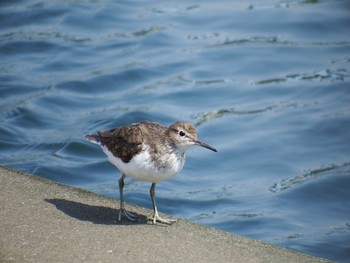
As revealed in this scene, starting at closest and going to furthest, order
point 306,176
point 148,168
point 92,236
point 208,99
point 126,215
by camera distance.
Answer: point 92,236, point 148,168, point 126,215, point 306,176, point 208,99

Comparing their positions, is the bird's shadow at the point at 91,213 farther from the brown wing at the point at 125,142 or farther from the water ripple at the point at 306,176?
the water ripple at the point at 306,176

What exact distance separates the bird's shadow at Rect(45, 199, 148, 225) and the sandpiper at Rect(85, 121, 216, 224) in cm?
10

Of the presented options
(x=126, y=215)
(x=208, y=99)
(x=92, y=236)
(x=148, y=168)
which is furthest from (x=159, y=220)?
(x=208, y=99)

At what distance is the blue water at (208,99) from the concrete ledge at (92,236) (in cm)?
359

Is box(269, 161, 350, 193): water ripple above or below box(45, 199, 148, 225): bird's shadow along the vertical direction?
below

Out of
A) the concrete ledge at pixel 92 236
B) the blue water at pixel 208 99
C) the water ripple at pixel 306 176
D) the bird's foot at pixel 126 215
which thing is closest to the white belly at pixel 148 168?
the bird's foot at pixel 126 215

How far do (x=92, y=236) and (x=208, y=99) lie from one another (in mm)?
8166

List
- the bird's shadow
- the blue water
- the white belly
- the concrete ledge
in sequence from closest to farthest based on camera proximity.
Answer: the concrete ledge, the white belly, the bird's shadow, the blue water

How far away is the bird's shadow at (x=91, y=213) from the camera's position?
7730 mm

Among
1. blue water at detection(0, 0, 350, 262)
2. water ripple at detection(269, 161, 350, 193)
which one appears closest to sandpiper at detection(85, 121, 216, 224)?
blue water at detection(0, 0, 350, 262)

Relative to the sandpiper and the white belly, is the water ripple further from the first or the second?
the white belly

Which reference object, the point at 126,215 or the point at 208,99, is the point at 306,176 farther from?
the point at 126,215

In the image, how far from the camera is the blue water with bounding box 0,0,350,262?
12.2 m

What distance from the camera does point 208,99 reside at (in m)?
15.0
